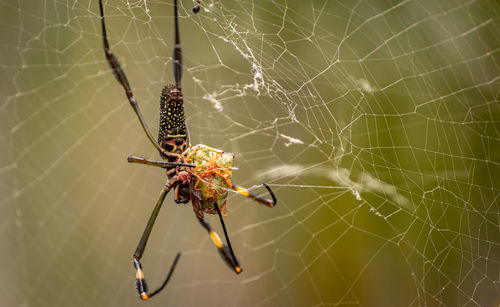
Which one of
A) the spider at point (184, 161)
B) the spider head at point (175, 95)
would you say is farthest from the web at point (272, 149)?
the spider head at point (175, 95)

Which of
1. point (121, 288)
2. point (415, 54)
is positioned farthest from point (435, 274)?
point (121, 288)

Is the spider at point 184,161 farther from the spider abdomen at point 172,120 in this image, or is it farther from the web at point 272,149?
the web at point 272,149

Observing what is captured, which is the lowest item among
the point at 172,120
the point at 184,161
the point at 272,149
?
the point at 272,149

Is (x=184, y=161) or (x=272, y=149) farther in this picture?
(x=272, y=149)

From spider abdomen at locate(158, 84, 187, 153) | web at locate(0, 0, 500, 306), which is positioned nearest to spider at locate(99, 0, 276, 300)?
spider abdomen at locate(158, 84, 187, 153)

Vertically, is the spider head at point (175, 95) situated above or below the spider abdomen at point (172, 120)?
above

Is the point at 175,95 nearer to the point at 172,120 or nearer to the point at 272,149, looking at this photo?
the point at 172,120

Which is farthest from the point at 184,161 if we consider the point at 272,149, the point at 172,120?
the point at 272,149

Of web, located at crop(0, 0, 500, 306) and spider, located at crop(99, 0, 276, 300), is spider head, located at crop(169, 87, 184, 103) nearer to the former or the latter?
spider, located at crop(99, 0, 276, 300)

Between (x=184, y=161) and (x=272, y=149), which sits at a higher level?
(x=184, y=161)
